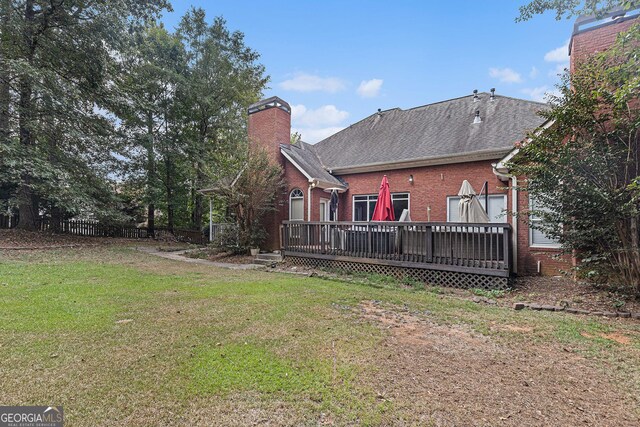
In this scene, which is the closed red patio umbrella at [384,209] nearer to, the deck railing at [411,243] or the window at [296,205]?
the deck railing at [411,243]

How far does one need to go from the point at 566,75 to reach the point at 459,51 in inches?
339

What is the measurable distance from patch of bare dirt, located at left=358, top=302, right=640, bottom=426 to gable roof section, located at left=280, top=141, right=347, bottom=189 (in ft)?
28.8

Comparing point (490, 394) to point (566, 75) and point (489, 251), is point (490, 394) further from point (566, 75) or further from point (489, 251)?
point (566, 75)

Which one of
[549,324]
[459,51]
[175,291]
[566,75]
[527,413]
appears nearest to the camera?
[527,413]

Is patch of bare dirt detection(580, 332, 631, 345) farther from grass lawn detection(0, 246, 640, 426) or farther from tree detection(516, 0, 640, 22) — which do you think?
tree detection(516, 0, 640, 22)

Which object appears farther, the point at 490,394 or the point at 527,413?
the point at 490,394

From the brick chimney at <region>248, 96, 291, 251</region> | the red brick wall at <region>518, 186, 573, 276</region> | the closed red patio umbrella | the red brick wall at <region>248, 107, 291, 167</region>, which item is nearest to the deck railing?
the closed red patio umbrella

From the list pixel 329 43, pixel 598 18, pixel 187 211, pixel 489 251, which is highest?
pixel 329 43

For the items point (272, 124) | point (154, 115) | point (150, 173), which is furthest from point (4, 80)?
point (272, 124)

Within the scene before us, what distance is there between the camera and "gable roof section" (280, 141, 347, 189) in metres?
12.3

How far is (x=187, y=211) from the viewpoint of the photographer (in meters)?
23.3

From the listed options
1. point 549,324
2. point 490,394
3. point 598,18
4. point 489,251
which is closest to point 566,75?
point 598,18

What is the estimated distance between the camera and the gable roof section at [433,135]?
10945 millimetres

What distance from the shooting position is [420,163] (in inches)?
467
